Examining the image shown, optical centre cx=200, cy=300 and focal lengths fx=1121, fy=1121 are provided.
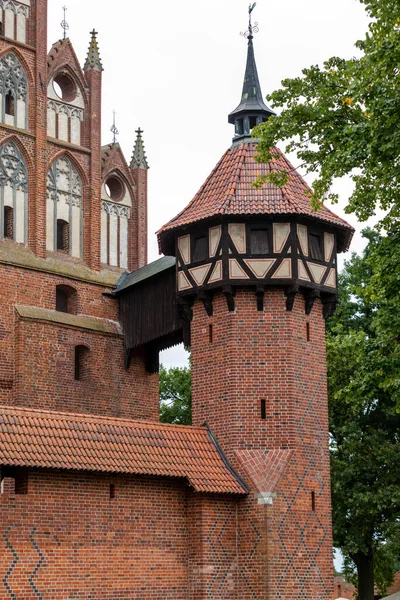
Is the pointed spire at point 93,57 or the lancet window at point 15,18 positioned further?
the pointed spire at point 93,57

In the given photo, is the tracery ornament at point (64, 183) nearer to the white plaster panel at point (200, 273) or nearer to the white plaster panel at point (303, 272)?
the white plaster panel at point (200, 273)

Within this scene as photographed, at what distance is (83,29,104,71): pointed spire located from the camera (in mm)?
25734

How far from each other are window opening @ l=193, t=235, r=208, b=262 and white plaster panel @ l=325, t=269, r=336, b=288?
2432 mm

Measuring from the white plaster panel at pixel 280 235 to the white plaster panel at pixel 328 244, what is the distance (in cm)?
118

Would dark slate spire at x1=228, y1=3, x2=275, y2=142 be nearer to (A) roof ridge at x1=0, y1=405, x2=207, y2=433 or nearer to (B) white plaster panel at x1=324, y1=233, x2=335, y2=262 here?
(B) white plaster panel at x1=324, y1=233, x2=335, y2=262

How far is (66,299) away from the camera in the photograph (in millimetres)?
24438

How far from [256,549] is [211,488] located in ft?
4.56

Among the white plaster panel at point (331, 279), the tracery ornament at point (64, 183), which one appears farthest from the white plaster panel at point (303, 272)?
the tracery ornament at point (64, 183)

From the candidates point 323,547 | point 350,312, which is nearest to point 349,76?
point 323,547

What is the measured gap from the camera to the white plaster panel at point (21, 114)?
23962 mm

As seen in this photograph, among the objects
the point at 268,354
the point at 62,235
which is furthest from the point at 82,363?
the point at 268,354

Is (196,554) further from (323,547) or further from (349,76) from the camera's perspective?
(349,76)

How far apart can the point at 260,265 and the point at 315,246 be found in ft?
4.76

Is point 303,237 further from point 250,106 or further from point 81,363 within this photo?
point 81,363
